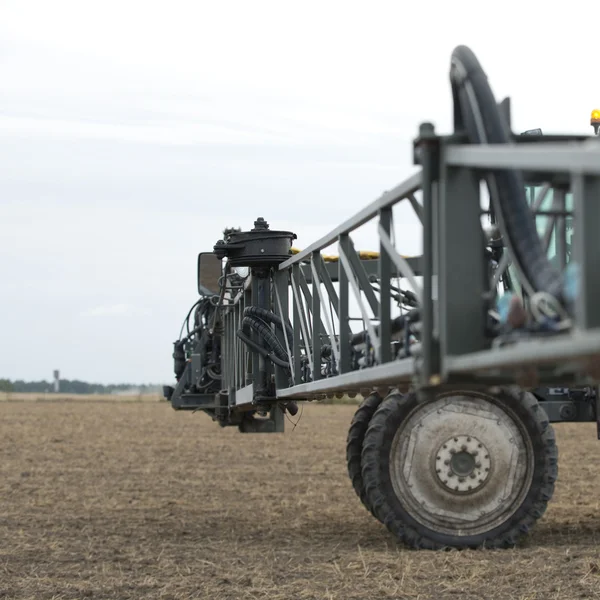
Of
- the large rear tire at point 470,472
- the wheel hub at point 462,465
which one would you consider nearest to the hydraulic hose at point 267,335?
the large rear tire at point 470,472

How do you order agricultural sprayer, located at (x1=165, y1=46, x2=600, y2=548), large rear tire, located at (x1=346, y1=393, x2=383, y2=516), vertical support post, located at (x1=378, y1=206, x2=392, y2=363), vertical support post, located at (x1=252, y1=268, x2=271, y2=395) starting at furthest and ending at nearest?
large rear tire, located at (x1=346, y1=393, x2=383, y2=516)
vertical support post, located at (x1=252, y1=268, x2=271, y2=395)
vertical support post, located at (x1=378, y1=206, x2=392, y2=363)
agricultural sprayer, located at (x1=165, y1=46, x2=600, y2=548)

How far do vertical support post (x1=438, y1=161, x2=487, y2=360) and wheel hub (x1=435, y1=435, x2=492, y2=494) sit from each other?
5.34 meters

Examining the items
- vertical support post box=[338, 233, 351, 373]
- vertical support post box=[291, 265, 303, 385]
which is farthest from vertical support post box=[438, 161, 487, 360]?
vertical support post box=[291, 265, 303, 385]

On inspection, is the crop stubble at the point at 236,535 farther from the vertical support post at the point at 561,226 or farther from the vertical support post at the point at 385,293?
the vertical support post at the point at 561,226

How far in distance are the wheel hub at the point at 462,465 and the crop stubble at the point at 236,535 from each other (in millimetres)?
558

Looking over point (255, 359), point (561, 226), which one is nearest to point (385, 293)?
point (561, 226)

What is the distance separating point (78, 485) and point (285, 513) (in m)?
3.82

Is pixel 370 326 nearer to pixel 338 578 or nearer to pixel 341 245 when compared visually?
pixel 341 245

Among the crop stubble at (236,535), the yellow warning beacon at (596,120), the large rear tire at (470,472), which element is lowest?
the crop stubble at (236,535)

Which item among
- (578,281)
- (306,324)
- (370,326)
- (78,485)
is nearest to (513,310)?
(578,281)

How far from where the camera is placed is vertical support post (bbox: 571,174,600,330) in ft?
12.0

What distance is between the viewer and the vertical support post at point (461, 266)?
15.5 feet

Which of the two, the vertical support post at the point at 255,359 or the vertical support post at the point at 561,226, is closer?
the vertical support post at the point at 561,226

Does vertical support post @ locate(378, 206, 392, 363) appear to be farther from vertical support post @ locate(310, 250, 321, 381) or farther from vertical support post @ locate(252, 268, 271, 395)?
vertical support post @ locate(252, 268, 271, 395)
